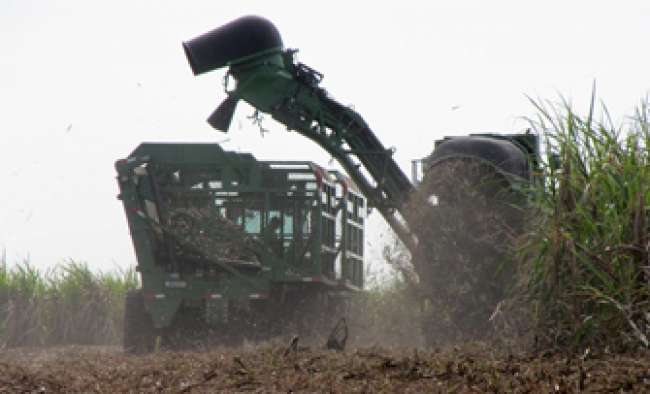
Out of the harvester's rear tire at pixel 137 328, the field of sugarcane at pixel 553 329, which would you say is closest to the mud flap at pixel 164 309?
the harvester's rear tire at pixel 137 328

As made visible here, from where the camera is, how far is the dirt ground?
238 inches

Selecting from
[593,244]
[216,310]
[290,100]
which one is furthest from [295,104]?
[593,244]

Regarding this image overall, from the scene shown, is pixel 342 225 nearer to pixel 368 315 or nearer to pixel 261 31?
pixel 368 315

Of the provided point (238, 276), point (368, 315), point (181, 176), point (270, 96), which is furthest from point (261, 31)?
point (368, 315)

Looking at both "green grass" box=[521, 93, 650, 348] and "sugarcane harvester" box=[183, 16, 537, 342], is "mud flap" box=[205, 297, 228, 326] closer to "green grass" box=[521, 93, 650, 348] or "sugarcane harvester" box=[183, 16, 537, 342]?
Answer: "sugarcane harvester" box=[183, 16, 537, 342]

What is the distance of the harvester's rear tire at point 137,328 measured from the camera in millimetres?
14820

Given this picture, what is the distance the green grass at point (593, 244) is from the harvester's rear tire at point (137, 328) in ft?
26.3

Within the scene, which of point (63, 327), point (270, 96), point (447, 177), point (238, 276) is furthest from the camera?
point (63, 327)

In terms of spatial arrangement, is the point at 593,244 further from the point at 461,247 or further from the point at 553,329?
Answer: the point at 461,247

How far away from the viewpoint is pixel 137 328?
14883 millimetres

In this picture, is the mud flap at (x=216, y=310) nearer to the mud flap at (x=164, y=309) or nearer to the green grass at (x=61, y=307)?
the mud flap at (x=164, y=309)

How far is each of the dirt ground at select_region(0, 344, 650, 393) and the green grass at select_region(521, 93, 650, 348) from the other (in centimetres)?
33

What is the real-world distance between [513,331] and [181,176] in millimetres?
7571

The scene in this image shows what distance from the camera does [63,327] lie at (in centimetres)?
1955
